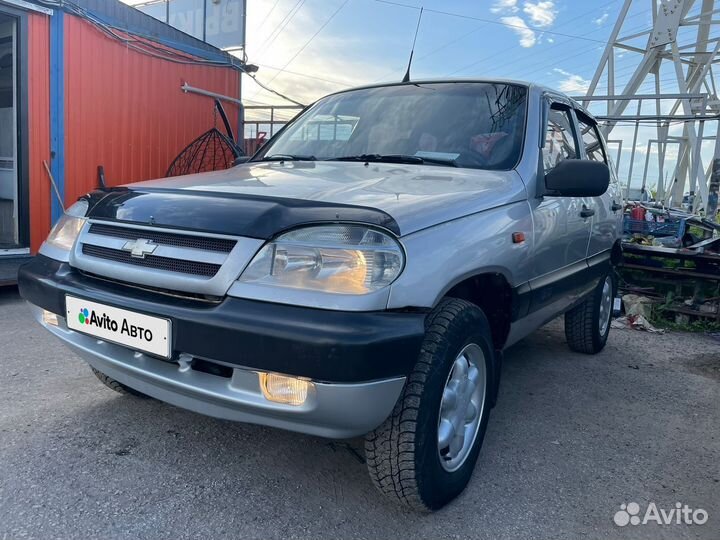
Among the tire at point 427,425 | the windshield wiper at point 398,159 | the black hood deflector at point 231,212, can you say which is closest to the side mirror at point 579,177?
the windshield wiper at point 398,159

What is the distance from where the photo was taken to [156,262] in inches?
80.0

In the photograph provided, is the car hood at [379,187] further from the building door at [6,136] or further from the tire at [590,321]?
the building door at [6,136]

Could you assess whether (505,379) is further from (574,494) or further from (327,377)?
(327,377)

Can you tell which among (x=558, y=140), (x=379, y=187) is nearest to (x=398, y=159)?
(x=379, y=187)

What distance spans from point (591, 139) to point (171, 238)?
3.31 m

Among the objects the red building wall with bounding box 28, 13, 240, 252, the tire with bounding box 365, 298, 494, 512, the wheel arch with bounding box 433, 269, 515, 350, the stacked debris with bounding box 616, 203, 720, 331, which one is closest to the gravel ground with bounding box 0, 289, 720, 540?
the tire with bounding box 365, 298, 494, 512

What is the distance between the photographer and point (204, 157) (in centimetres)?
838

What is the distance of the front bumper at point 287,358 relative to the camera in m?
1.70

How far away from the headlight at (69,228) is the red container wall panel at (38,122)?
397 cm

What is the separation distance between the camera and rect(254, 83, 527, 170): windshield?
2.88 metres

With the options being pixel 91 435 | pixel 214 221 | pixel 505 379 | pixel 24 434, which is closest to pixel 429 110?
pixel 214 221

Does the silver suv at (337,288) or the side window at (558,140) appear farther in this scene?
the side window at (558,140)
